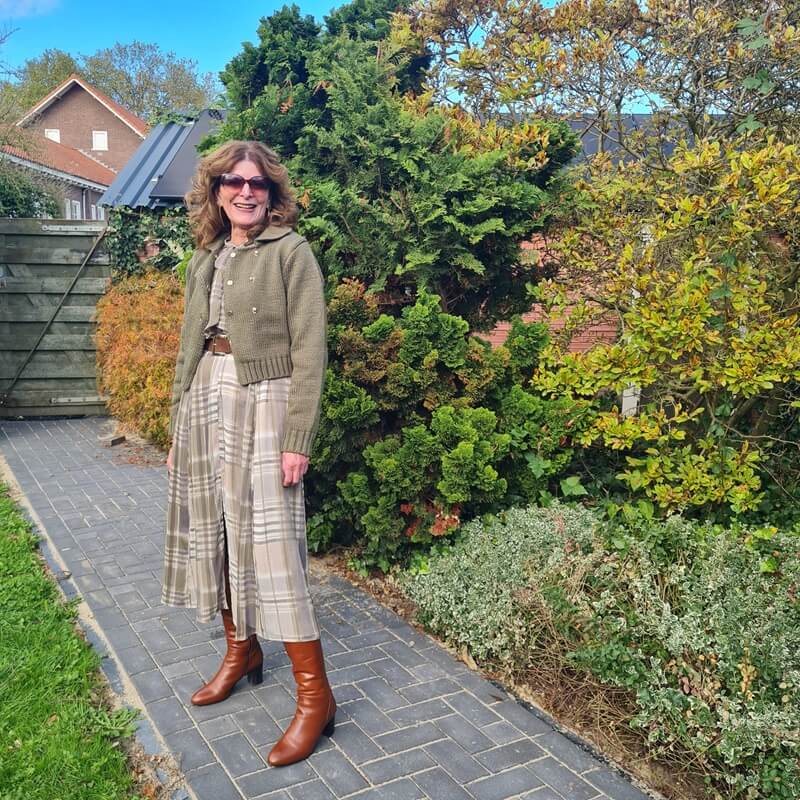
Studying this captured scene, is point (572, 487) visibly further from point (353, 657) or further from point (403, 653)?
point (353, 657)

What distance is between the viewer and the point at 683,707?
8.43ft

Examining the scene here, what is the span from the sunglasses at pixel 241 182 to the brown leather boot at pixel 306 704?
1.59 meters

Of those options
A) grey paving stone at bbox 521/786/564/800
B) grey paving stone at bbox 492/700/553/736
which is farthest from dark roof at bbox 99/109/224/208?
grey paving stone at bbox 521/786/564/800

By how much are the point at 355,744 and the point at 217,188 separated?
207cm

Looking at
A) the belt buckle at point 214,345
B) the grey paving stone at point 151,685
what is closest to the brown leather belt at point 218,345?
the belt buckle at point 214,345

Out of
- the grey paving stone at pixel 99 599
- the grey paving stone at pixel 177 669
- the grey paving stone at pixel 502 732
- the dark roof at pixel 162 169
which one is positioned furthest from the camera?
the dark roof at pixel 162 169

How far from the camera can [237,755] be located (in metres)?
2.65

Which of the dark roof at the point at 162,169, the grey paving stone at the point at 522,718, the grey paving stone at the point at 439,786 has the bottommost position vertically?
the grey paving stone at the point at 439,786

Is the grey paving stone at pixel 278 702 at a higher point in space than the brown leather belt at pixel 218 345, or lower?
lower

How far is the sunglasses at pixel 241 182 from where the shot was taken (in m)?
2.62

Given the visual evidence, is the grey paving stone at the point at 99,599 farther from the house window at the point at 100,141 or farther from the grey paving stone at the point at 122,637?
the house window at the point at 100,141

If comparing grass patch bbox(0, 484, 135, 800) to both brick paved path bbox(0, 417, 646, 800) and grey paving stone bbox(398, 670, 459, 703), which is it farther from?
grey paving stone bbox(398, 670, 459, 703)

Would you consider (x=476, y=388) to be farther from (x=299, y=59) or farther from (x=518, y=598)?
(x=299, y=59)

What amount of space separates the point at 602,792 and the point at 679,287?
2.04m
